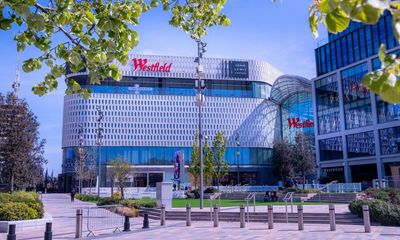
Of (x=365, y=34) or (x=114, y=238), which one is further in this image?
(x=365, y=34)

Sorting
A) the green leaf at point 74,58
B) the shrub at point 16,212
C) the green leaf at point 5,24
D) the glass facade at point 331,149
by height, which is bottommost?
the shrub at point 16,212

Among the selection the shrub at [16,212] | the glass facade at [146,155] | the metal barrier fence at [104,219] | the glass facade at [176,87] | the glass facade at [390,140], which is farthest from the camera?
the glass facade at [176,87]

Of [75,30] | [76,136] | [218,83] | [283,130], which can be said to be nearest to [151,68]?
[218,83]

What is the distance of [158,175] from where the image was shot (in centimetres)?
8294

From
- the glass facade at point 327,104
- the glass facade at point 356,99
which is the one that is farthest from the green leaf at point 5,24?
the glass facade at point 327,104

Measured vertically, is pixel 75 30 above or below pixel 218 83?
below

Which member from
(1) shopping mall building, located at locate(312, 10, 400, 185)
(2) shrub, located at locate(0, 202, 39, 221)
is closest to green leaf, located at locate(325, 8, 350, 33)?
(2) shrub, located at locate(0, 202, 39, 221)

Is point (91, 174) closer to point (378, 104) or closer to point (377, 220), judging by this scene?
point (378, 104)

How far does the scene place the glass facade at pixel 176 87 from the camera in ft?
271

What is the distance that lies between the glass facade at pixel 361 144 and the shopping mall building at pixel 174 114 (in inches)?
955

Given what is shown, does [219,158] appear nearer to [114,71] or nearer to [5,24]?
[114,71]

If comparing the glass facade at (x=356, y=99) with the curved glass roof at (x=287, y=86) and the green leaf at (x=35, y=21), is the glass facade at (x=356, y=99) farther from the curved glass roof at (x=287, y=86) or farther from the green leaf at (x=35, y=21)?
the green leaf at (x=35, y=21)

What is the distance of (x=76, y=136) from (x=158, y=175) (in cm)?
1864

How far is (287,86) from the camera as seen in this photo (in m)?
81.9
